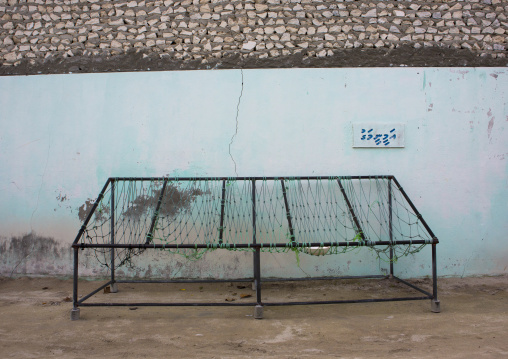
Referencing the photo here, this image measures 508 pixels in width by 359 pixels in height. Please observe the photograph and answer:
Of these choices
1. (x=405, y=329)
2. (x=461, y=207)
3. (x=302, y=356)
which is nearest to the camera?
(x=302, y=356)

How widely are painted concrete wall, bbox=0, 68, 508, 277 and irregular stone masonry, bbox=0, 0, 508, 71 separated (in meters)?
0.29

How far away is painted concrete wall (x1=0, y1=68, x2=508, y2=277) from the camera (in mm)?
4367

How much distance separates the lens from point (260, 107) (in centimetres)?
439

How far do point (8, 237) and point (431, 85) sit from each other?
5048mm

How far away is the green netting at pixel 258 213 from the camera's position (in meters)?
4.32

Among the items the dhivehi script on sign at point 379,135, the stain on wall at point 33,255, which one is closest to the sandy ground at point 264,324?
the stain on wall at point 33,255

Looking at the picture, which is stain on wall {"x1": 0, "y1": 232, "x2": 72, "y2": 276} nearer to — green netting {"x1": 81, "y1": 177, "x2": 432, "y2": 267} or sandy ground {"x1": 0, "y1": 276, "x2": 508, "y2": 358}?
sandy ground {"x1": 0, "y1": 276, "x2": 508, "y2": 358}

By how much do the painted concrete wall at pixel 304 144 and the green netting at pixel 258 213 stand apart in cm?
15

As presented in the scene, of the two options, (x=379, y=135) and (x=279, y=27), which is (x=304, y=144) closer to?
(x=379, y=135)

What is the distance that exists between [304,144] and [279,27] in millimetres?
1341

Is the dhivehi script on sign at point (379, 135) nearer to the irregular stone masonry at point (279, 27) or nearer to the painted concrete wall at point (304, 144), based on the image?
the painted concrete wall at point (304, 144)

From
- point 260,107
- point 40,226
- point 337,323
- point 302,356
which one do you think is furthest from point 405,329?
point 40,226

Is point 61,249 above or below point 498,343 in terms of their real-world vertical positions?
above

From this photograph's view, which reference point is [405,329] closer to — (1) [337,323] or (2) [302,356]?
(1) [337,323]
